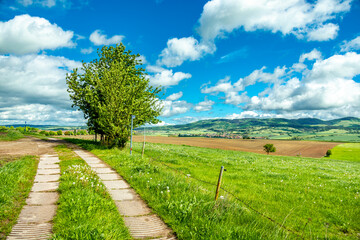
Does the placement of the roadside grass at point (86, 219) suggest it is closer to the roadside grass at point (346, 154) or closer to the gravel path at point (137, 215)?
the gravel path at point (137, 215)

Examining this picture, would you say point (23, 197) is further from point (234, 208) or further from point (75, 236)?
point (234, 208)

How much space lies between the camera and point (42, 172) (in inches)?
405

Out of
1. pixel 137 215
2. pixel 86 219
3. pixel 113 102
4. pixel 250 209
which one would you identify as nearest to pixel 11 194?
pixel 86 219

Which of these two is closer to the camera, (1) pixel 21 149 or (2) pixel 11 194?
(2) pixel 11 194

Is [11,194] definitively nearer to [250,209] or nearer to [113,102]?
[250,209]

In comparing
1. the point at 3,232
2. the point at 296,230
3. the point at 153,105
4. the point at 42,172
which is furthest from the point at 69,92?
the point at 296,230

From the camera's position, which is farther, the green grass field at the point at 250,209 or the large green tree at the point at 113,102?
the large green tree at the point at 113,102

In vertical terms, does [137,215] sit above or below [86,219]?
below

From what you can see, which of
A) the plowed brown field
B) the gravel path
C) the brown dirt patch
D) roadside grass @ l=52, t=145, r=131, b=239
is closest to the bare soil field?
the brown dirt patch

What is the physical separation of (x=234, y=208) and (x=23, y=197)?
7175mm

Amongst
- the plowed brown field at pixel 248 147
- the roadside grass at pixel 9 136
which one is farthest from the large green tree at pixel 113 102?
the plowed brown field at pixel 248 147

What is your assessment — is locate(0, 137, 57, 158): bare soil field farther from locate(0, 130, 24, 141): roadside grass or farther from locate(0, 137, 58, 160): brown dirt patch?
locate(0, 130, 24, 141): roadside grass

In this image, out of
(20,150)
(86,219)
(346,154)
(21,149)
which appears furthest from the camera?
(346,154)

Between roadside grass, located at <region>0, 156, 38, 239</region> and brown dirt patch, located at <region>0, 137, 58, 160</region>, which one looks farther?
brown dirt patch, located at <region>0, 137, 58, 160</region>
